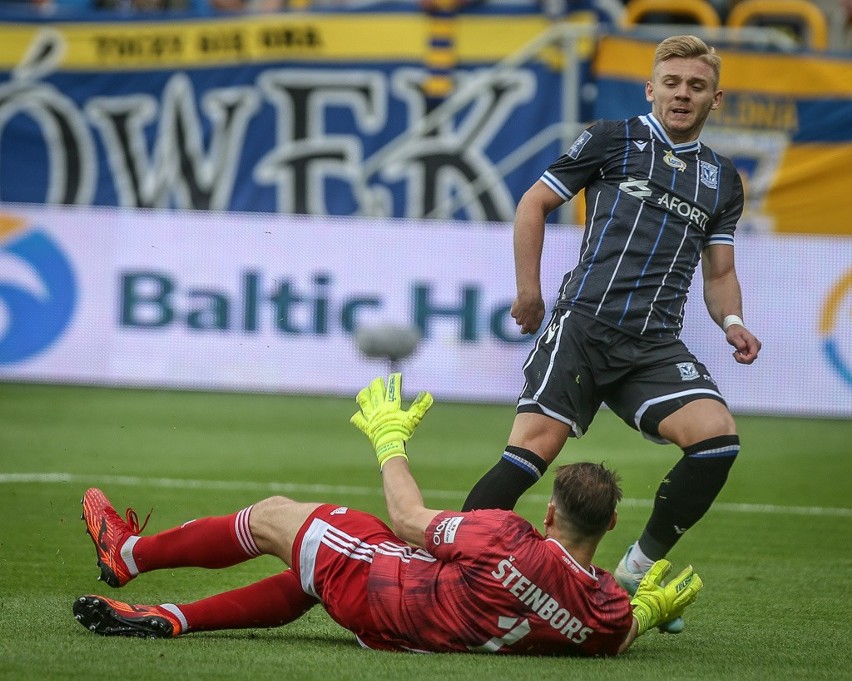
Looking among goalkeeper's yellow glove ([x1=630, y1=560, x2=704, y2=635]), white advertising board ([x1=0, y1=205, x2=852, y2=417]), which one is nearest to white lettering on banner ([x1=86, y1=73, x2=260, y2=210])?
white advertising board ([x1=0, y1=205, x2=852, y2=417])

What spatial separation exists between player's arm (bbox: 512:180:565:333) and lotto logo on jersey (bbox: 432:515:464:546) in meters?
1.08

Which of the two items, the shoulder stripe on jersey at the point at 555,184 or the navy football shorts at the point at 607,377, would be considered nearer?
the navy football shorts at the point at 607,377

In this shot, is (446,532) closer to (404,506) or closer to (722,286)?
(404,506)

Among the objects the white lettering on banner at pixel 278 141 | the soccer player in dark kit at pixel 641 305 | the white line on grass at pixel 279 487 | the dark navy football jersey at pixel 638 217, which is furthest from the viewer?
the white lettering on banner at pixel 278 141

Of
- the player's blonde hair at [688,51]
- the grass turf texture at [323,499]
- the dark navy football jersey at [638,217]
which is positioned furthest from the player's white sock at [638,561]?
the player's blonde hair at [688,51]

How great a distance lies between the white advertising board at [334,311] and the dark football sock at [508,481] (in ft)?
27.3

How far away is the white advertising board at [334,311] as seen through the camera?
14.0 meters

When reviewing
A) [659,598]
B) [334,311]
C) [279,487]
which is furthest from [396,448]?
[334,311]

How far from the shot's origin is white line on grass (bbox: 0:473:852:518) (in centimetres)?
897

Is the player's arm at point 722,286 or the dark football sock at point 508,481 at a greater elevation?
the player's arm at point 722,286

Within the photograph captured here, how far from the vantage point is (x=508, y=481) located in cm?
550

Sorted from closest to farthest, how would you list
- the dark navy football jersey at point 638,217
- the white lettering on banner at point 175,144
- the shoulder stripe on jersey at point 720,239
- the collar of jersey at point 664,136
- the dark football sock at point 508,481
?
the dark football sock at point 508,481 < the dark navy football jersey at point 638,217 < the collar of jersey at point 664,136 < the shoulder stripe on jersey at point 720,239 < the white lettering on banner at point 175,144

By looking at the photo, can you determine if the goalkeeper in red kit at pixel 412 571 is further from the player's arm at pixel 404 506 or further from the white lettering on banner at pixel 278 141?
the white lettering on banner at pixel 278 141

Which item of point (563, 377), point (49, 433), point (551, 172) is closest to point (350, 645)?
point (563, 377)
